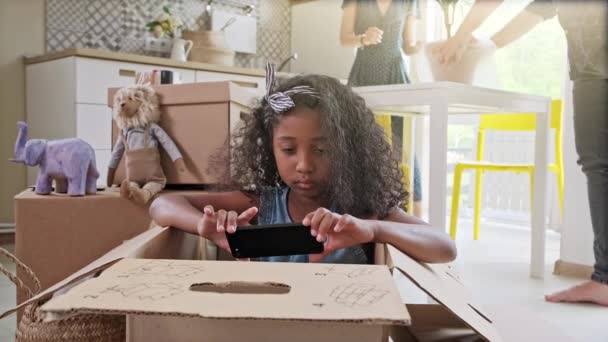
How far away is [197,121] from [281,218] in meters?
0.39

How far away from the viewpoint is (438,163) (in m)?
1.49

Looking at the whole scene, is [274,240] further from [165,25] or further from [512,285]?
[165,25]

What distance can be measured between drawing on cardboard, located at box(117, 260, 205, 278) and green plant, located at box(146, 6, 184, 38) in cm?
258

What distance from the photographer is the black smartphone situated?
2.61ft

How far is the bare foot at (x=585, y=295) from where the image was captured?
5.19ft

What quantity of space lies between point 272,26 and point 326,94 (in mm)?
2707

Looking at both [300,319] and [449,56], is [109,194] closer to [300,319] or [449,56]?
[300,319]

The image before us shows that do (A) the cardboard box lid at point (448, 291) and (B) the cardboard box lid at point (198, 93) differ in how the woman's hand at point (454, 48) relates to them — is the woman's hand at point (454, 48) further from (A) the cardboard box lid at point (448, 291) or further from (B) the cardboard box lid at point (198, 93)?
(A) the cardboard box lid at point (448, 291)

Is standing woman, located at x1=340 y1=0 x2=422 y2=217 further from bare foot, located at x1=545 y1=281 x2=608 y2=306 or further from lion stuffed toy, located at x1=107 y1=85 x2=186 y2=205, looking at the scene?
lion stuffed toy, located at x1=107 y1=85 x2=186 y2=205

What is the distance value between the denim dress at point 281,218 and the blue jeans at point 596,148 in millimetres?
793

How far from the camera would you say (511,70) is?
129 inches

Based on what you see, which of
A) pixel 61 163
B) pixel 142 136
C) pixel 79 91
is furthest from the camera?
pixel 79 91

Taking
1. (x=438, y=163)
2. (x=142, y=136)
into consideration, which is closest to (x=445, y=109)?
(x=438, y=163)

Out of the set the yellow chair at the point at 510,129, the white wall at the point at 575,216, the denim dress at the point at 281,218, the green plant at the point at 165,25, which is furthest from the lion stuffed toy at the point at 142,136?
the green plant at the point at 165,25
